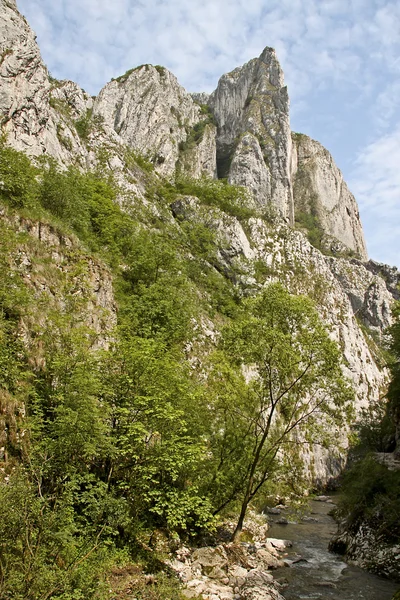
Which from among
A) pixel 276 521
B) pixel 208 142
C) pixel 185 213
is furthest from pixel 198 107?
pixel 276 521

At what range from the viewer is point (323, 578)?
15.1m

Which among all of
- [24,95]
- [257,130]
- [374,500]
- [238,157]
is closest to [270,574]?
[374,500]

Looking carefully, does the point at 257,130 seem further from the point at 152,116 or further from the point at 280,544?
the point at 280,544

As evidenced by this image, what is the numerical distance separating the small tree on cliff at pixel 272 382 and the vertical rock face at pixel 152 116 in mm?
64616

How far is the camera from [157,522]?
14.7 m

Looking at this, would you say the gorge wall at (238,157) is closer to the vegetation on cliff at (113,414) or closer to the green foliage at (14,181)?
the green foliage at (14,181)

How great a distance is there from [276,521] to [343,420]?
13.6 meters

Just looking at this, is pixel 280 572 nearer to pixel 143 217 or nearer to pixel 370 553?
pixel 370 553

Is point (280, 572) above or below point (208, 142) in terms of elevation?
below

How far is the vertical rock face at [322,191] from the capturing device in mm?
115875

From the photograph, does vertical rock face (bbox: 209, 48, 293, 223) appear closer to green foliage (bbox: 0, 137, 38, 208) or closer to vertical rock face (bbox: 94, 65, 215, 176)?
vertical rock face (bbox: 94, 65, 215, 176)

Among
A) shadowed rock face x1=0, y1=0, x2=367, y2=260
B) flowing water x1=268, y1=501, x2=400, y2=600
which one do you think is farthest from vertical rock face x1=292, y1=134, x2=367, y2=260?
flowing water x1=268, y1=501, x2=400, y2=600

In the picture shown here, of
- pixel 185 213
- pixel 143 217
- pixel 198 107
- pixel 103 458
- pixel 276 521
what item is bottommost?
pixel 276 521

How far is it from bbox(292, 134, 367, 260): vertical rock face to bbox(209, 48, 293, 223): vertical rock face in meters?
14.5
